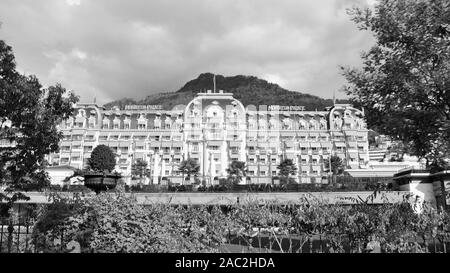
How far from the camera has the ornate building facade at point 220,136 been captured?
92812mm

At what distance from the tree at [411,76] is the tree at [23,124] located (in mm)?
9839

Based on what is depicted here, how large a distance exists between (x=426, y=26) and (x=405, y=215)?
560 cm

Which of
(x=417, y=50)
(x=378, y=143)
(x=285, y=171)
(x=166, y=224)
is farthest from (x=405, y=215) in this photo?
(x=378, y=143)

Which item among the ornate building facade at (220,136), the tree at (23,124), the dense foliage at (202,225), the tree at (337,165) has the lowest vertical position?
the dense foliage at (202,225)

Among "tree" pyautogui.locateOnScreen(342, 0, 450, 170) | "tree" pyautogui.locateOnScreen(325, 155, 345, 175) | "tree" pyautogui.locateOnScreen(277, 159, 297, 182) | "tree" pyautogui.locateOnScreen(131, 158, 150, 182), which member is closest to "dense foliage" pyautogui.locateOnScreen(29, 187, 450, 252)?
"tree" pyautogui.locateOnScreen(342, 0, 450, 170)

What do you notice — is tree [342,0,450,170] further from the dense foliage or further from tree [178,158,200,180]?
tree [178,158,200,180]

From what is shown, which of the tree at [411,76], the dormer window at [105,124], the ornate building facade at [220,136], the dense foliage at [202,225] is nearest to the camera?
the dense foliage at [202,225]

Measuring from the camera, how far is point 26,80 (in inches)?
426

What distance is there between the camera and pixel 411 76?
34.2 ft

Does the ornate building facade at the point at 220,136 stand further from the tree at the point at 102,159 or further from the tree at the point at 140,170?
the tree at the point at 102,159

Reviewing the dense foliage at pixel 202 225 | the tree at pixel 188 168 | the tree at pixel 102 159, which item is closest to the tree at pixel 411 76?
the dense foliage at pixel 202 225

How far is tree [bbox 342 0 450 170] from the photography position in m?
10.1

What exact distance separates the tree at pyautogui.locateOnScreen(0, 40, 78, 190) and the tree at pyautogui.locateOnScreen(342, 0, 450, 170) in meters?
9.84
